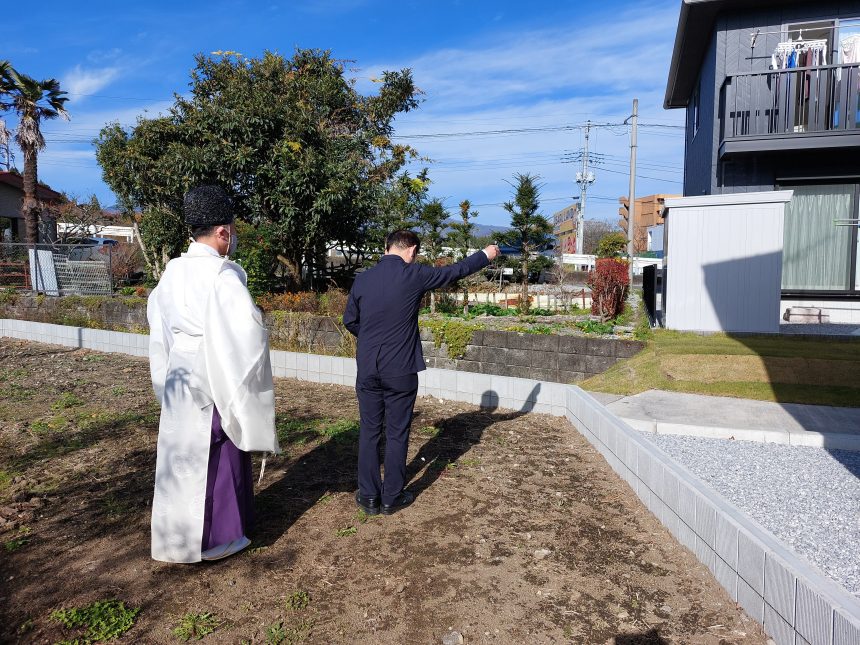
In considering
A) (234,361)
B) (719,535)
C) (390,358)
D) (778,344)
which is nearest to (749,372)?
(778,344)

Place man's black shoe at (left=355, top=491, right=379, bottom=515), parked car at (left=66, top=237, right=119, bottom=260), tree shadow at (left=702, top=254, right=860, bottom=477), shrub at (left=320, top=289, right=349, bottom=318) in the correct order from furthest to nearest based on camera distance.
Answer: parked car at (left=66, top=237, right=119, bottom=260) < shrub at (left=320, top=289, right=349, bottom=318) < tree shadow at (left=702, top=254, right=860, bottom=477) < man's black shoe at (left=355, top=491, right=379, bottom=515)

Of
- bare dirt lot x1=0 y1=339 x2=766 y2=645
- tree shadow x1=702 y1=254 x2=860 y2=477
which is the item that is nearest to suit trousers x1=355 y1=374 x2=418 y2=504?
bare dirt lot x1=0 y1=339 x2=766 y2=645

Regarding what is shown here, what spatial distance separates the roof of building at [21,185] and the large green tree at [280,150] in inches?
549

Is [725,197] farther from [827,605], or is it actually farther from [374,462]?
[827,605]

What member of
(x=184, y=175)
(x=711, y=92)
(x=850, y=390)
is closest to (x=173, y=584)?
(x=850, y=390)

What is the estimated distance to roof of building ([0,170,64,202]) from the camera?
79.8 ft

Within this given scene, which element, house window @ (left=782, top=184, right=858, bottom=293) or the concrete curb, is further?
house window @ (left=782, top=184, right=858, bottom=293)

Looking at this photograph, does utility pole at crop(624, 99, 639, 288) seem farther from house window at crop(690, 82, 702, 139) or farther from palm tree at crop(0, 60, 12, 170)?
palm tree at crop(0, 60, 12, 170)

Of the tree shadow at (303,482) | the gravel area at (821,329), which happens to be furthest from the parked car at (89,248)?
the gravel area at (821,329)

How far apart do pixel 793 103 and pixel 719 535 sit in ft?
30.5

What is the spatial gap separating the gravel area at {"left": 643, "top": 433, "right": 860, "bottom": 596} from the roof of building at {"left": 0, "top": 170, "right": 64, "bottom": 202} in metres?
24.9

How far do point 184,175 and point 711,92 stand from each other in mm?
9659

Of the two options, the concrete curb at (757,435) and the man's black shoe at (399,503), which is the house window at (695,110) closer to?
the concrete curb at (757,435)

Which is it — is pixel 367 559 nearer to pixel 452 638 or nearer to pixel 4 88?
pixel 452 638
